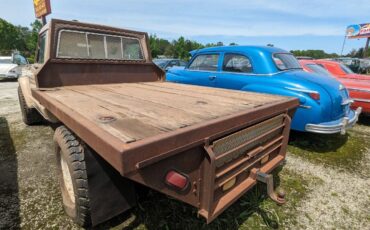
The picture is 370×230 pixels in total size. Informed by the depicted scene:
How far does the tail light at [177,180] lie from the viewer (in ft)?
4.46

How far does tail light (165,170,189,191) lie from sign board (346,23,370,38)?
149 feet

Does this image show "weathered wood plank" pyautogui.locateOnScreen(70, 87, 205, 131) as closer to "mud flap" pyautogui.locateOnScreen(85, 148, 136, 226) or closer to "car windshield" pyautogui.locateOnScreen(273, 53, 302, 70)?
"mud flap" pyautogui.locateOnScreen(85, 148, 136, 226)

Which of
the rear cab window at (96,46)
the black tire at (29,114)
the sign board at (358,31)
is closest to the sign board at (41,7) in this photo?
the black tire at (29,114)

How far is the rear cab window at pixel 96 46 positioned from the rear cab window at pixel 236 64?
1.75 meters

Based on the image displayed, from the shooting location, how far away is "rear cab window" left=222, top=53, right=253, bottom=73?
452 centimetres

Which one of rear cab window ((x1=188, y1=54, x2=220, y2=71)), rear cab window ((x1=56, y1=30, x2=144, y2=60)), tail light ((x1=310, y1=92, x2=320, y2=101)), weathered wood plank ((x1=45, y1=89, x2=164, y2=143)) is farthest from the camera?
rear cab window ((x1=188, y1=54, x2=220, y2=71))

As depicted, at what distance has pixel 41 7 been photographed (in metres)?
12.9

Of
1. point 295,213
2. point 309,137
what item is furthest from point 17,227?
point 309,137

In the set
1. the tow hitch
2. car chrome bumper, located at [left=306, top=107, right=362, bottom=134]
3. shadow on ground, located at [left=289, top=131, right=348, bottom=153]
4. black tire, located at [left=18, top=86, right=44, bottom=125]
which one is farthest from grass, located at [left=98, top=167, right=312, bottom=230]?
black tire, located at [left=18, top=86, right=44, bottom=125]

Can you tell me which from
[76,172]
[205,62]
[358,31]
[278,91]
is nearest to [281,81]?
[278,91]

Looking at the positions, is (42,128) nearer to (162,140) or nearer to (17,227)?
(17,227)

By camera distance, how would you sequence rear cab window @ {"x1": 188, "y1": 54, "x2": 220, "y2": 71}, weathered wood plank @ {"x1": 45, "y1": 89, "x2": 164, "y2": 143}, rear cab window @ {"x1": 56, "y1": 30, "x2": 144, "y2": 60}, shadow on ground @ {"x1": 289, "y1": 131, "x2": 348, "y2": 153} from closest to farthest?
weathered wood plank @ {"x1": 45, "y1": 89, "x2": 164, "y2": 143}, rear cab window @ {"x1": 56, "y1": 30, "x2": 144, "y2": 60}, shadow on ground @ {"x1": 289, "y1": 131, "x2": 348, "y2": 153}, rear cab window @ {"x1": 188, "y1": 54, "x2": 220, "y2": 71}

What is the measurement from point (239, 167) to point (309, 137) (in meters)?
3.52

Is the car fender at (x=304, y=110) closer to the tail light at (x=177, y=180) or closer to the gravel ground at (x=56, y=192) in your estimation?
the gravel ground at (x=56, y=192)
